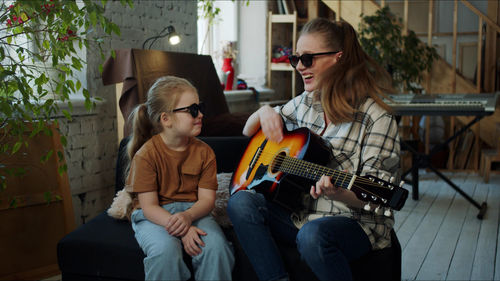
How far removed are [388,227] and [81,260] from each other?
1.06 meters

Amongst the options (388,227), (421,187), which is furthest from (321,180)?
(421,187)

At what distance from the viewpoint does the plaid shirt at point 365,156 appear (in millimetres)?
1607

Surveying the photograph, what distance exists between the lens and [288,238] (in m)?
1.74

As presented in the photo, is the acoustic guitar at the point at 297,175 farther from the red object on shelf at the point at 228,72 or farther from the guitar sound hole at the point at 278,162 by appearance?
the red object on shelf at the point at 228,72

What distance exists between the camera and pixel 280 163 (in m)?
1.72

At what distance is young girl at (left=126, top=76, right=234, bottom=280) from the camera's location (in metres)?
1.67

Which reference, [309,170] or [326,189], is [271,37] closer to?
[309,170]

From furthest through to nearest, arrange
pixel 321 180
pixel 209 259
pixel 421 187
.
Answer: pixel 421 187 → pixel 209 259 → pixel 321 180

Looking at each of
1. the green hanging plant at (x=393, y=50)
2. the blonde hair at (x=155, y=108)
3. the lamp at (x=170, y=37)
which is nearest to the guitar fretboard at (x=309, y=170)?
the blonde hair at (x=155, y=108)

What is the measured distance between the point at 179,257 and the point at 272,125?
1.89ft

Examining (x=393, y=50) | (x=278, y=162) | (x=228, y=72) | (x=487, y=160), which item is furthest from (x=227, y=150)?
(x=487, y=160)

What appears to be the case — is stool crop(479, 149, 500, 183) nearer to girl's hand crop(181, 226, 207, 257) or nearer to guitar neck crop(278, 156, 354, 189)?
guitar neck crop(278, 156, 354, 189)

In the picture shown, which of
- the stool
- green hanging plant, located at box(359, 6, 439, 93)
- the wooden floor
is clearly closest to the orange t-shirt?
the wooden floor

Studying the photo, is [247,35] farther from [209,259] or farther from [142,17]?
[209,259]
